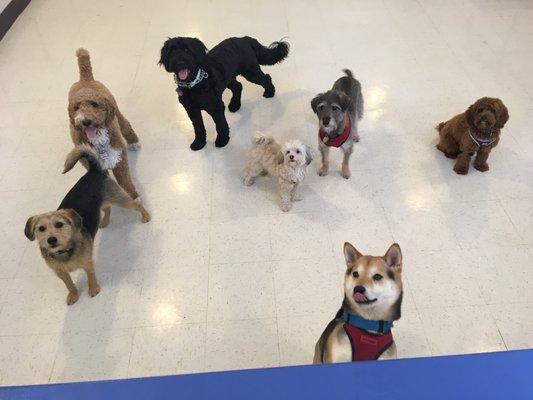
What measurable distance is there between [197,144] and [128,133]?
22.7 inches

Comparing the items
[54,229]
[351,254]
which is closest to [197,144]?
[54,229]

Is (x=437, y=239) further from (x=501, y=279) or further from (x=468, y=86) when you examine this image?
(x=468, y=86)

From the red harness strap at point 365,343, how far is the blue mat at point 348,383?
40 centimetres

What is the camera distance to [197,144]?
333cm

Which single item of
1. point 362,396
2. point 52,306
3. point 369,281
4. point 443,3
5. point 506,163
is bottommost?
point 52,306

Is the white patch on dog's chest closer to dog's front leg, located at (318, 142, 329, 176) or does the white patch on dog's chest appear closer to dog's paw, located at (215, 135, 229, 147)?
dog's paw, located at (215, 135, 229, 147)

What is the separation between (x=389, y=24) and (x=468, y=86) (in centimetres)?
141

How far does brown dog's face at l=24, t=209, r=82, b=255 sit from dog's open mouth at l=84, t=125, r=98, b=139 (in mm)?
→ 596

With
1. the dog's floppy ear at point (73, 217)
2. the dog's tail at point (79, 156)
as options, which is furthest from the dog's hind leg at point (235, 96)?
the dog's floppy ear at point (73, 217)

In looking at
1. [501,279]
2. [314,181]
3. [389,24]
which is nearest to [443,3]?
[389,24]

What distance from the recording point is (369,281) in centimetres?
148

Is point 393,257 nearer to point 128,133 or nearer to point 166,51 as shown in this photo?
point 166,51

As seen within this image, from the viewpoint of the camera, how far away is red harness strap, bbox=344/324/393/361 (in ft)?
5.00

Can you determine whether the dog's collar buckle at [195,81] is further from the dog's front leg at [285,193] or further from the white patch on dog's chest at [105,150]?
the dog's front leg at [285,193]
